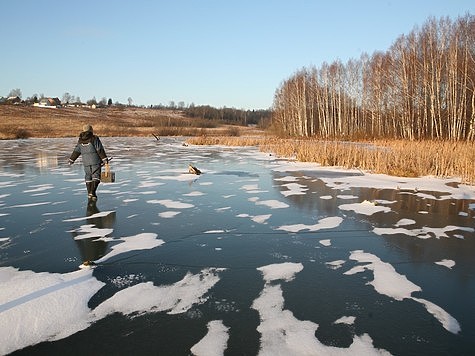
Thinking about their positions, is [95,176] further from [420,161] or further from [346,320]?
[420,161]

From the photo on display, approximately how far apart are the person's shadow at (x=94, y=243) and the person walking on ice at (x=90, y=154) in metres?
1.23

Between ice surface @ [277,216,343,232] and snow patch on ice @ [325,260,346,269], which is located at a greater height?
ice surface @ [277,216,343,232]

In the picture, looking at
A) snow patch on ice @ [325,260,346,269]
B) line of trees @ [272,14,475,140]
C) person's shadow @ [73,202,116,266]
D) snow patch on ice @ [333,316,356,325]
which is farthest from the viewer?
line of trees @ [272,14,475,140]

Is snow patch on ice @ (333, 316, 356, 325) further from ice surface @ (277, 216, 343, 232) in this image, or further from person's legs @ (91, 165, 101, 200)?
person's legs @ (91, 165, 101, 200)

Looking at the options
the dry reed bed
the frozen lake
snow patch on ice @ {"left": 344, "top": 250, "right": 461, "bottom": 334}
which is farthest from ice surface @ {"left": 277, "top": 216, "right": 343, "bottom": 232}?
the dry reed bed

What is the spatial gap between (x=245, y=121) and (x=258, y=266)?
12579cm

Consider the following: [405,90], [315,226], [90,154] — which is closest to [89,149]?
[90,154]

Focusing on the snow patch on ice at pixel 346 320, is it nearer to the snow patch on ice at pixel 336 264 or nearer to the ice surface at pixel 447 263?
the snow patch on ice at pixel 336 264

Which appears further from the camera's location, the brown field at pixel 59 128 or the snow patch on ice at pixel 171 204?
the brown field at pixel 59 128

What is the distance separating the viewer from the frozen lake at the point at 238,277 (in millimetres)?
2793

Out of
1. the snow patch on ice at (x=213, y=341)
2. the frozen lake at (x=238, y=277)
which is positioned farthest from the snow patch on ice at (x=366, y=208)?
the snow patch on ice at (x=213, y=341)

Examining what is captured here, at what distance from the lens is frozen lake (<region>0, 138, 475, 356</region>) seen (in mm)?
2793

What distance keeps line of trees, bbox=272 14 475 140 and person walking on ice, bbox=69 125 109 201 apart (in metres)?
21.5

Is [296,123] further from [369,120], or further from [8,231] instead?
[8,231]
